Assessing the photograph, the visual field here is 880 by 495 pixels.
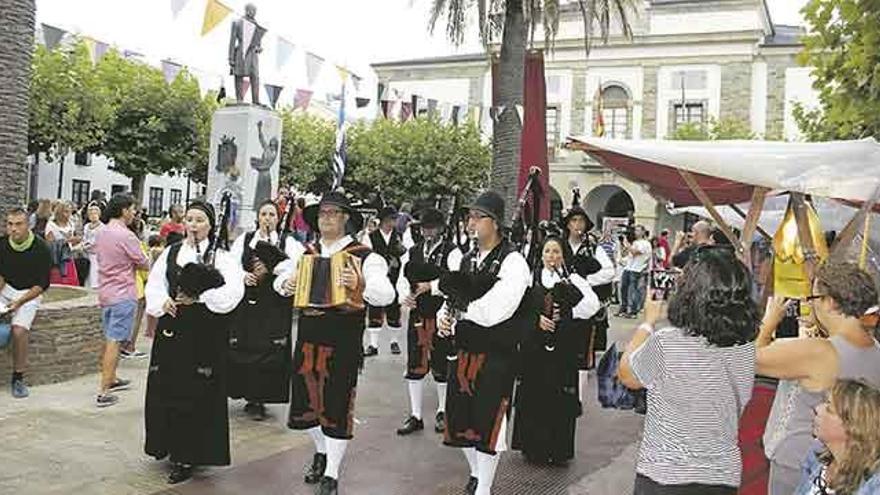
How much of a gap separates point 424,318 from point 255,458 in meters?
2.05

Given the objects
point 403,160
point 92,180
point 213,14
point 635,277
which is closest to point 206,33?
point 213,14

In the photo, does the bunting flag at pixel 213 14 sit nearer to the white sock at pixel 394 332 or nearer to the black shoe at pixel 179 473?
the white sock at pixel 394 332

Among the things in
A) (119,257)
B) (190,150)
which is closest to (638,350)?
(119,257)

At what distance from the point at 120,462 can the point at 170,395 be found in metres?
0.80

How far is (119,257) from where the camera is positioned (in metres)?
7.56

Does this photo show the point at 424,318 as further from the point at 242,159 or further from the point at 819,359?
the point at 242,159

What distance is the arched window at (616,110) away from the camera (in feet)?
121

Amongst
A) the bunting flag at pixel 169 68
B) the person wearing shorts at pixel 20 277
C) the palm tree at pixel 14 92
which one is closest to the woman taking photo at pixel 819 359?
the person wearing shorts at pixel 20 277

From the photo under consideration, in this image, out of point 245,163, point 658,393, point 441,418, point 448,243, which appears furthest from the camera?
point 245,163

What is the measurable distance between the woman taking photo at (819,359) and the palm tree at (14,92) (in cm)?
763

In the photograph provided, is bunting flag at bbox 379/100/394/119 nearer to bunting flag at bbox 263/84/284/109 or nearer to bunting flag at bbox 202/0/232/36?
bunting flag at bbox 263/84/284/109

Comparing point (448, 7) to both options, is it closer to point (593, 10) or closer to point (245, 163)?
point (593, 10)

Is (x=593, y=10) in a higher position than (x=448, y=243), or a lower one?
higher

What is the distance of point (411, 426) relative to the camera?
7.14 metres
